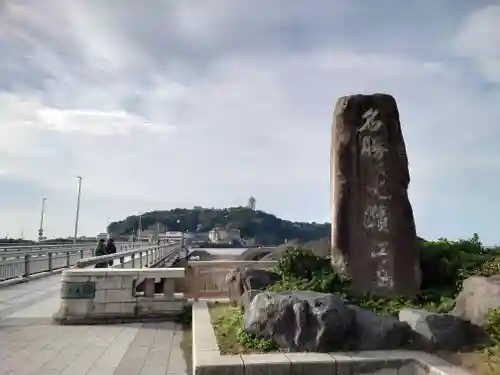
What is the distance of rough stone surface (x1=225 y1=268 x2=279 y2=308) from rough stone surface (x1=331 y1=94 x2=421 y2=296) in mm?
1193

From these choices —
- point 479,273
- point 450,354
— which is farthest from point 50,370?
point 479,273

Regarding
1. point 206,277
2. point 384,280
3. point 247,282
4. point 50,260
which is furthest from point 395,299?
point 50,260

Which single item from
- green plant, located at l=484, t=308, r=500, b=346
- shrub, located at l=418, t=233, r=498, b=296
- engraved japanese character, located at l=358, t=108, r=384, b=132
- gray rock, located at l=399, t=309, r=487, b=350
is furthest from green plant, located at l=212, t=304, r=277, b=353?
engraved japanese character, located at l=358, t=108, r=384, b=132

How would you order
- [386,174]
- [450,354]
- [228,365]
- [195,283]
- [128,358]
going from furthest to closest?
[195,283] < [386,174] < [128,358] < [450,354] < [228,365]

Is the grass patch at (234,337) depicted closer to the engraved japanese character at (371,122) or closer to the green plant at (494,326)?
the green plant at (494,326)

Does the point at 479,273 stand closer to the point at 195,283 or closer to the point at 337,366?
the point at 337,366

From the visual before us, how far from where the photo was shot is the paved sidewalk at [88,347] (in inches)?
231

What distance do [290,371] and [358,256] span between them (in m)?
3.43

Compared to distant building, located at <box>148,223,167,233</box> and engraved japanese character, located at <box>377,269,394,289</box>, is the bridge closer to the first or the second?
engraved japanese character, located at <box>377,269,394,289</box>

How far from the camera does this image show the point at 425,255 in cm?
873

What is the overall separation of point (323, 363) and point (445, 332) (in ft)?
5.28

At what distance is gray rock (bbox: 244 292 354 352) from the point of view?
5438mm

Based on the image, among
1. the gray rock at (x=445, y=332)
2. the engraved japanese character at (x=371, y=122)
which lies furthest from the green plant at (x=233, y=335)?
the engraved japanese character at (x=371, y=122)

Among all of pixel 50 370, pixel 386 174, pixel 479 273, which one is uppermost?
pixel 386 174
